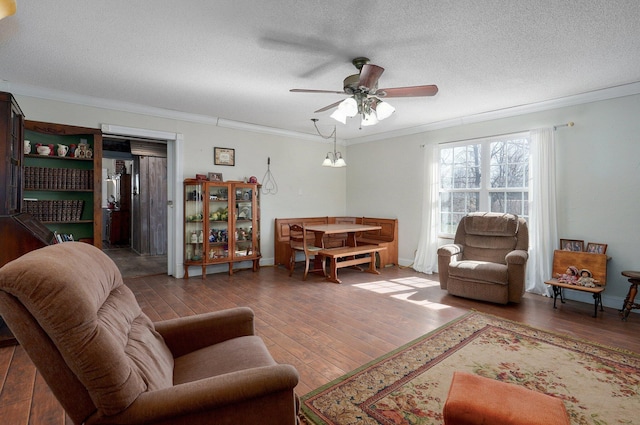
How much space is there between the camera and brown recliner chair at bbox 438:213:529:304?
145 inches

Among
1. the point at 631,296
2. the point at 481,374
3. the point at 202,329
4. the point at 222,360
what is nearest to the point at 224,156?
the point at 202,329

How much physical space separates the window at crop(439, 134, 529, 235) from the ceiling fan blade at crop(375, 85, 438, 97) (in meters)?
2.47

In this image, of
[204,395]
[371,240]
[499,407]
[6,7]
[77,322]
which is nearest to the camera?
[77,322]

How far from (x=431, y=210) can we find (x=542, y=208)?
1576 millimetres

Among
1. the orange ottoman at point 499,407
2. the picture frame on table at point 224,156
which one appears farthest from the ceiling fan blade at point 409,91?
the picture frame on table at point 224,156

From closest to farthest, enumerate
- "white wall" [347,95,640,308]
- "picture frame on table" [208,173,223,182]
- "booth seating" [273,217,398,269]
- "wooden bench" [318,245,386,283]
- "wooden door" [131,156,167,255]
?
"white wall" [347,95,640,308], "wooden bench" [318,245,386,283], "picture frame on table" [208,173,223,182], "booth seating" [273,217,398,269], "wooden door" [131,156,167,255]

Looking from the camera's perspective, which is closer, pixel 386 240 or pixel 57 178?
pixel 57 178

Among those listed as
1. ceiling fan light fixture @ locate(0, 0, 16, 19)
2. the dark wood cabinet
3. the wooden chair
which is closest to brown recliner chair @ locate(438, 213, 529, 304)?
the wooden chair

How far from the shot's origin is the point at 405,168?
5.90 metres

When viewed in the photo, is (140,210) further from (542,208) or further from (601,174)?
(601,174)

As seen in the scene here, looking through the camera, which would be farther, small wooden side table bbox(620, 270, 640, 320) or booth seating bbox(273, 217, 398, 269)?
booth seating bbox(273, 217, 398, 269)

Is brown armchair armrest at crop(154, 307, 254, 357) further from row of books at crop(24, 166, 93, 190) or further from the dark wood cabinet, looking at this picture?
row of books at crop(24, 166, 93, 190)

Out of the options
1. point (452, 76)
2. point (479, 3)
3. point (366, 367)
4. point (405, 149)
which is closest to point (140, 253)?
point (405, 149)

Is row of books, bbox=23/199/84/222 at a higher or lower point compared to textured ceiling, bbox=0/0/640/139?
lower
